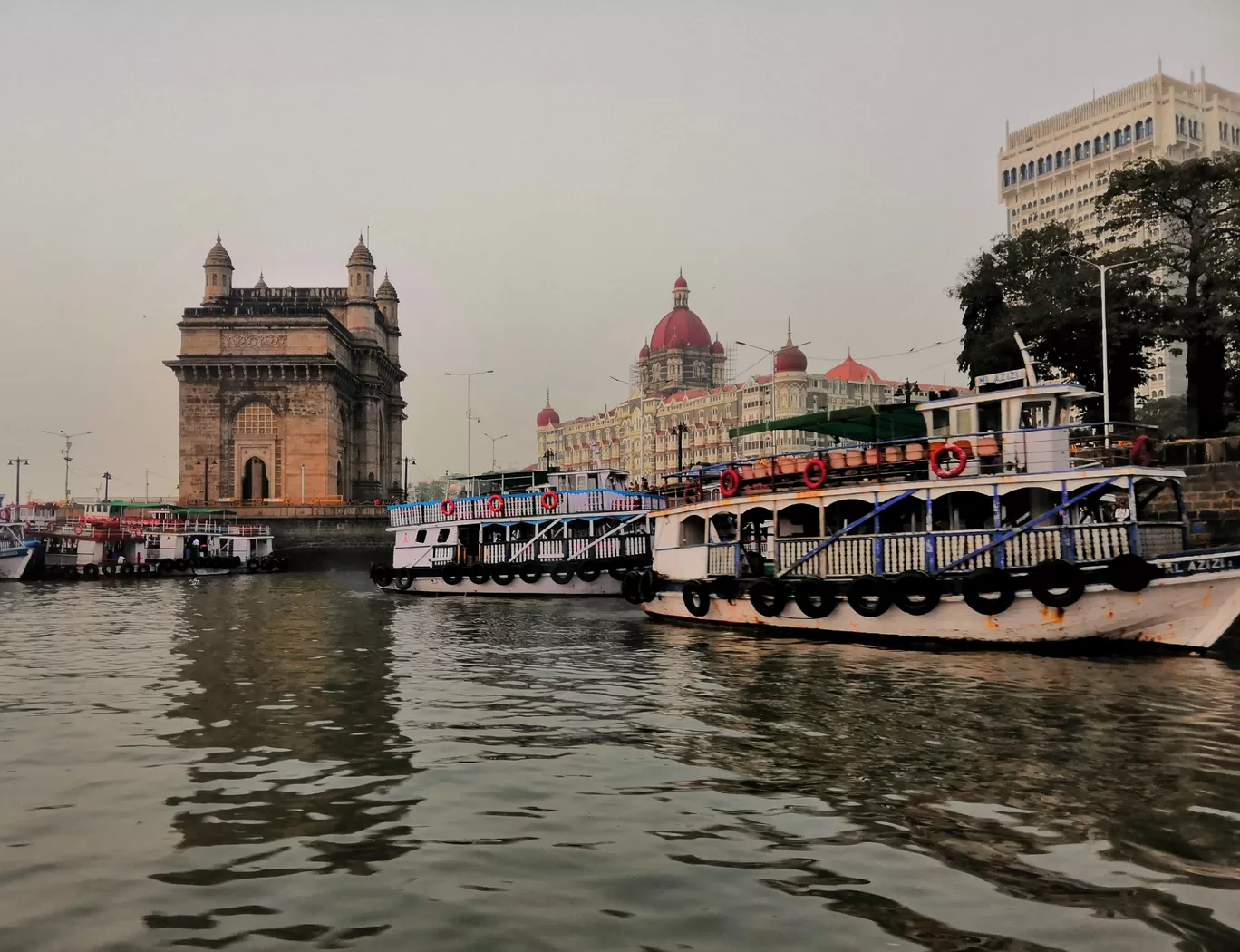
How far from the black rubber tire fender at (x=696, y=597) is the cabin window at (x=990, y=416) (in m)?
6.68

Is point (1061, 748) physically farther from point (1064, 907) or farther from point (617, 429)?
point (617, 429)

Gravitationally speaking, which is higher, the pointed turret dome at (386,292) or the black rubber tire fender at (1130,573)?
the pointed turret dome at (386,292)

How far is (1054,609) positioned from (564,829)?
11.8 meters

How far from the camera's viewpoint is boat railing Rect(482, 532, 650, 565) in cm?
3384

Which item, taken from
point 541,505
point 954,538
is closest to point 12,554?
point 541,505

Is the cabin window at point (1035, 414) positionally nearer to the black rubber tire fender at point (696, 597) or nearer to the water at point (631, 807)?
the water at point (631, 807)

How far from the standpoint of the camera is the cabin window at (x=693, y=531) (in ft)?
80.3

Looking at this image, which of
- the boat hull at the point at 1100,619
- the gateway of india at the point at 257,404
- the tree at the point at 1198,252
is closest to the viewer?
the boat hull at the point at 1100,619

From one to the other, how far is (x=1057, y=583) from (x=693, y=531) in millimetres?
9546

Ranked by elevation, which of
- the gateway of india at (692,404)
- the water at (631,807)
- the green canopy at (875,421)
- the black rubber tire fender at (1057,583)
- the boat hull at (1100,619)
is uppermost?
the gateway of india at (692,404)

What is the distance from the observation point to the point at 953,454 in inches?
750

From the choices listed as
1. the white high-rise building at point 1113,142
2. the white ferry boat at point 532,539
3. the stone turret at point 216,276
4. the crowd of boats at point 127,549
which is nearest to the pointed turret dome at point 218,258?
the stone turret at point 216,276

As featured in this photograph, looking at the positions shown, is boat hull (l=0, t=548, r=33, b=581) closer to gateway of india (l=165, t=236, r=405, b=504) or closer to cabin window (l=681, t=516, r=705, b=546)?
gateway of india (l=165, t=236, r=405, b=504)

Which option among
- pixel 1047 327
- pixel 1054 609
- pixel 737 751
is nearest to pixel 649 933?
pixel 737 751
